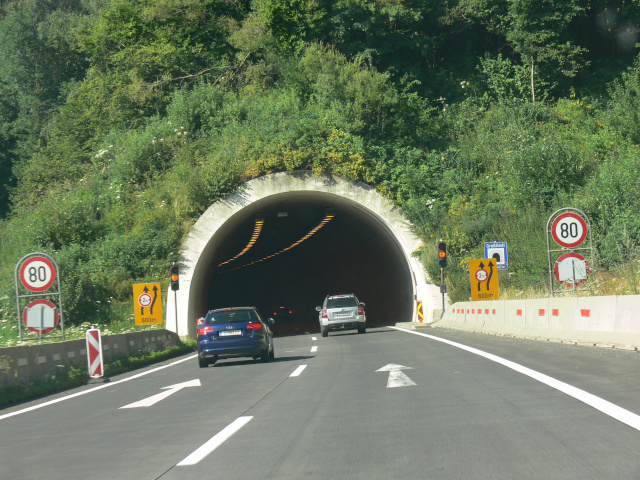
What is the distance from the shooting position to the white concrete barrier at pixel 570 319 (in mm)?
13156

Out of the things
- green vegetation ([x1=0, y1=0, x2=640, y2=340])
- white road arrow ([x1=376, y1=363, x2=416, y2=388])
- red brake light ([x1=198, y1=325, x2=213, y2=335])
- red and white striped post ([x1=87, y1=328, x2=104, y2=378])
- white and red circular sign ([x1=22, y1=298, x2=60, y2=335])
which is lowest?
white road arrow ([x1=376, y1=363, x2=416, y2=388])

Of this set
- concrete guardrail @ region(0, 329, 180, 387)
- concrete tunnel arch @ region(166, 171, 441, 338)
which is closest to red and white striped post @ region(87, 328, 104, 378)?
concrete guardrail @ region(0, 329, 180, 387)

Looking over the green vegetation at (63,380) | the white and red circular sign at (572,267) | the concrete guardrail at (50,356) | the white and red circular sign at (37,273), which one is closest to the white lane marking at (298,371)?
the green vegetation at (63,380)

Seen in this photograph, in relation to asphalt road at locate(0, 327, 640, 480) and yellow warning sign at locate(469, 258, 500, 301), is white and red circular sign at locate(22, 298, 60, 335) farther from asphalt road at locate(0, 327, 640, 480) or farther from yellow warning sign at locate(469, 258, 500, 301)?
yellow warning sign at locate(469, 258, 500, 301)

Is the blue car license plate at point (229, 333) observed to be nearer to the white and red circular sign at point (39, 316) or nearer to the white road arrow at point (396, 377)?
the white and red circular sign at point (39, 316)

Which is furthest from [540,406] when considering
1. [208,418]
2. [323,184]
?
[323,184]

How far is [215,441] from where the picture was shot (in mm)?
7316

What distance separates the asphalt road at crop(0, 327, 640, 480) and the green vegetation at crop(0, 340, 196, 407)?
0.56 meters

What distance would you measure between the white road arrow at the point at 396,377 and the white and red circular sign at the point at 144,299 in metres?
14.8

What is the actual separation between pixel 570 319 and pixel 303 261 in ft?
151

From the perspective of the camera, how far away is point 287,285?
223 feet

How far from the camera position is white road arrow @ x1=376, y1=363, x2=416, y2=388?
36.3ft

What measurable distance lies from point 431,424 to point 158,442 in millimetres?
2534

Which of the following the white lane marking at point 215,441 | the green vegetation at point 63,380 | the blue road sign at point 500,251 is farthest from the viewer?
the blue road sign at point 500,251
